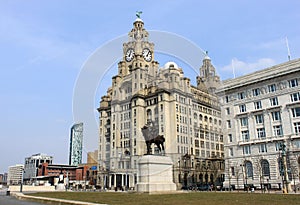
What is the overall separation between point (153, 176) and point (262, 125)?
3587 centimetres

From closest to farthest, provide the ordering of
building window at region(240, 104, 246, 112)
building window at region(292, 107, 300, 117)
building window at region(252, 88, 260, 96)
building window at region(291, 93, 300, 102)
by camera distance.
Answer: building window at region(292, 107, 300, 117) < building window at region(291, 93, 300, 102) < building window at region(252, 88, 260, 96) < building window at region(240, 104, 246, 112)

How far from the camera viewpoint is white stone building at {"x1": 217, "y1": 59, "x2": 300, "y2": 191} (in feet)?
189

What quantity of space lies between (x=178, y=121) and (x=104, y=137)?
33.8m

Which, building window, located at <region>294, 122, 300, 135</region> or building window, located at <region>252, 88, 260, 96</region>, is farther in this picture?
building window, located at <region>252, 88, 260, 96</region>

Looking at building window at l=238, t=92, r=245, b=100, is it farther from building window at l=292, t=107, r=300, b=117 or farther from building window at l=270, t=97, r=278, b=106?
building window at l=292, t=107, r=300, b=117

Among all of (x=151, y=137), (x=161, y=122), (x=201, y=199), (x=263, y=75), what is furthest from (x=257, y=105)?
(x=201, y=199)

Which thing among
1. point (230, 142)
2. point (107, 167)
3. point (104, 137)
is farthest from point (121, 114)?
point (230, 142)

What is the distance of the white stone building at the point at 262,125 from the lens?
189 ft

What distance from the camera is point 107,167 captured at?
99375mm

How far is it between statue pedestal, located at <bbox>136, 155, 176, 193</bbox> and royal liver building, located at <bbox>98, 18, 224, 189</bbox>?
33932mm

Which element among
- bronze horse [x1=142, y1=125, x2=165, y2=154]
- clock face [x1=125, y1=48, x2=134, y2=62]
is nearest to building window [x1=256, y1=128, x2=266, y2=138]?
bronze horse [x1=142, y1=125, x2=165, y2=154]

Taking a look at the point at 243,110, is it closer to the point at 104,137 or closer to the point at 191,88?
the point at 191,88

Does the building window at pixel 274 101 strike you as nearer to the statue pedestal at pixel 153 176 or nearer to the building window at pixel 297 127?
the building window at pixel 297 127

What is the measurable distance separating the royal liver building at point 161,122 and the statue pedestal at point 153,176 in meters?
33.9
